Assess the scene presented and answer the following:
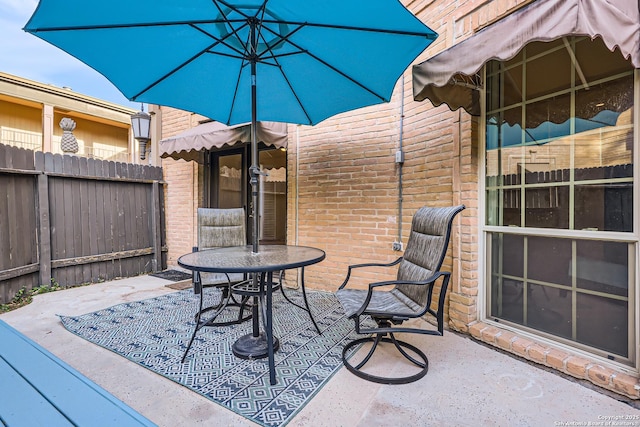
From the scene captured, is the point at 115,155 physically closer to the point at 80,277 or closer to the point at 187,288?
the point at 80,277

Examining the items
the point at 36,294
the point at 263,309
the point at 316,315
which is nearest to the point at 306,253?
the point at 263,309

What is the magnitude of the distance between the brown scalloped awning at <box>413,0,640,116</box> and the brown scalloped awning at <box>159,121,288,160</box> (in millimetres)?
2258

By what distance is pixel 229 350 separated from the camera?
2568 mm

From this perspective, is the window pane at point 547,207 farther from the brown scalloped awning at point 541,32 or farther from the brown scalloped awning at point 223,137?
the brown scalloped awning at point 223,137

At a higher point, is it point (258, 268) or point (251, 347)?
point (258, 268)

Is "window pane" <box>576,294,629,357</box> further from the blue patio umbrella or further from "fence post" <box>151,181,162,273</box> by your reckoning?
"fence post" <box>151,181,162,273</box>

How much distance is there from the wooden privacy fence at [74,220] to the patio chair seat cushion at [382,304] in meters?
4.31

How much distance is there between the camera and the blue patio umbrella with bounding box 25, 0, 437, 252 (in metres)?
2.03

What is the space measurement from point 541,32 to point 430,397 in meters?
2.28

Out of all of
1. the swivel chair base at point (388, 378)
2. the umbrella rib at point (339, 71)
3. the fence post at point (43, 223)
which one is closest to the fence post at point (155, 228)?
the fence post at point (43, 223)

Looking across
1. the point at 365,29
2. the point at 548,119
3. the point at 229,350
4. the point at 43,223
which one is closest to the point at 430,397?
the point at 229,350

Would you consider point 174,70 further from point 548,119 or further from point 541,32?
point 548,119

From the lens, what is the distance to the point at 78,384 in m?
1.16

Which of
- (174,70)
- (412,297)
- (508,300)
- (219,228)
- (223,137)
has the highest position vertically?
(174,70)
